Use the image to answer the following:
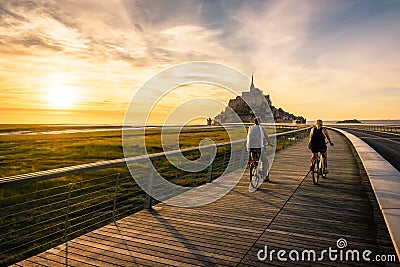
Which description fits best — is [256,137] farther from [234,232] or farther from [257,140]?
[234,232]

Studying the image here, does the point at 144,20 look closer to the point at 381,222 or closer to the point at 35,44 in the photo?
the point at 35,44

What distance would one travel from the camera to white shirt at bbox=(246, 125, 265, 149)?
9352mm

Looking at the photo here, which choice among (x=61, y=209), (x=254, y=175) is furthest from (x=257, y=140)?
(x=61, y=209)

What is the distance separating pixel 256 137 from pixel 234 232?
4.63 m

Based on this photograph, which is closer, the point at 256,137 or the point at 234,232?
the point at 234,232

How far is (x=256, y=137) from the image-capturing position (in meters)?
9.41

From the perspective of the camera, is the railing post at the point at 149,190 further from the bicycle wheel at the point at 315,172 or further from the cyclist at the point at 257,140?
the bicycle wheel at the point at 315,172

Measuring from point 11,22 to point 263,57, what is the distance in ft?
50.2

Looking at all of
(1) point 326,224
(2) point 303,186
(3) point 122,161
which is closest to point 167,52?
(2) point 303,186

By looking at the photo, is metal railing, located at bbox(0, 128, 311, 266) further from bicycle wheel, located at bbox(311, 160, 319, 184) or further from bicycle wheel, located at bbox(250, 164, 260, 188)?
bicycle wheel, located at bbox(311, 160, 319, 184)

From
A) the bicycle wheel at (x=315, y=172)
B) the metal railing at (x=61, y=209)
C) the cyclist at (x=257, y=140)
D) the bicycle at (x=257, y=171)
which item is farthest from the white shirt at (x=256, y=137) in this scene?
the bicycle wheel at (x=315, y=172)

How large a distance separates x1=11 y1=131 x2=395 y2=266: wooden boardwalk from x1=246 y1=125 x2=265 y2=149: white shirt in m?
1.87

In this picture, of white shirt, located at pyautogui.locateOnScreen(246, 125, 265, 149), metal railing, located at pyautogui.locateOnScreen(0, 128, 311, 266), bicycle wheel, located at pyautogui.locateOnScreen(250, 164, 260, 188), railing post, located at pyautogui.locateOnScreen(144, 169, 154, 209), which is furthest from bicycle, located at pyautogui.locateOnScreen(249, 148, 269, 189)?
railing post, located at pyautogui.locateOnScreen(144, 169, 154, 209)

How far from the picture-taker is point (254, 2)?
15.8m
